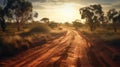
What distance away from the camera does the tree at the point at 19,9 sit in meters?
53.2

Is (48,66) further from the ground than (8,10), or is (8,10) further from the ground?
(8,10)

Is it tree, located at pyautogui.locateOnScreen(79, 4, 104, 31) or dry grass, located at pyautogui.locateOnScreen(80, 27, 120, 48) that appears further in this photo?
tree, located at pyautogui.locateOnScreen(79, 4, 104, 31)

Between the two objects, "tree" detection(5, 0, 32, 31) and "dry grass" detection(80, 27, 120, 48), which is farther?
"tree" detection(5, 0, 32, 31)

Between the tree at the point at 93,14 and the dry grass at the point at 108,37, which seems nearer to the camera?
the dry grass at the point at 108,37

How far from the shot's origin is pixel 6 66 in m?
12.8

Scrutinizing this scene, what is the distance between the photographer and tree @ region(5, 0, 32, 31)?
5316 cm

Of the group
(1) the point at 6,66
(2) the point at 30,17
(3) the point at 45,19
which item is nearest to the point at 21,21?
(2) the point at 30,17

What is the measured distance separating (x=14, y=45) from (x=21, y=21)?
3896 cm

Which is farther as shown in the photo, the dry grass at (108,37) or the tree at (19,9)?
the tree at (19,9)

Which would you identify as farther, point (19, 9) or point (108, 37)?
point (19, 9)

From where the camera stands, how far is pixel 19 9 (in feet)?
184

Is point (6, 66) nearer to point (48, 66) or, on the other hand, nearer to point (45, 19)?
point (48, 66)

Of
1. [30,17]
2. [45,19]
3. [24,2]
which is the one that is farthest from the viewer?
[45,19]

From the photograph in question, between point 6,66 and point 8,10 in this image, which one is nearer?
point 6,66
